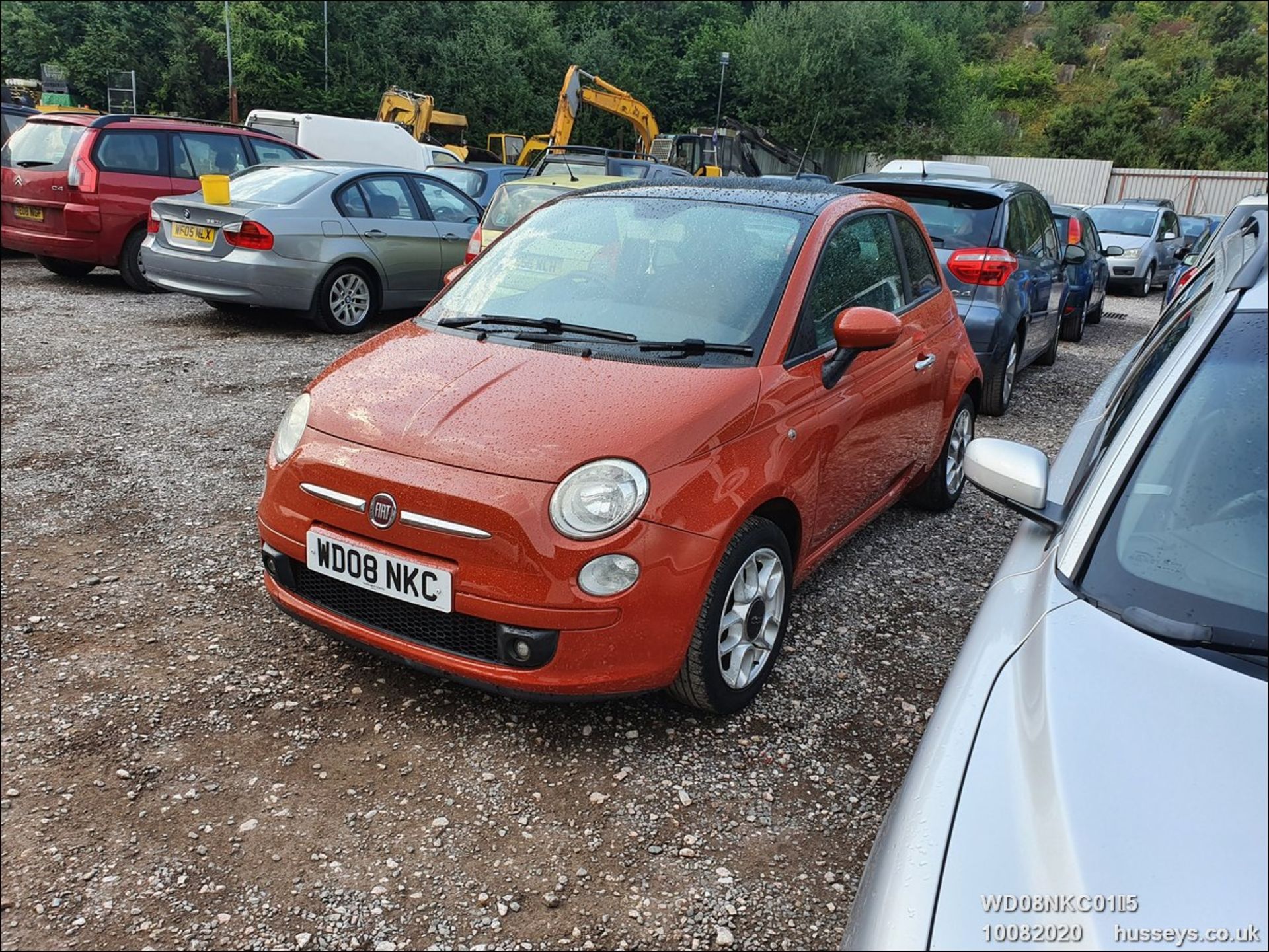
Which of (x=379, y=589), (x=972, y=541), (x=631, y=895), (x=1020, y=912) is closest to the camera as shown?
(x=1020, y=912)

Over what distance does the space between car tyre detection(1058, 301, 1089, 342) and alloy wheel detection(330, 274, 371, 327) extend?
24.8ft

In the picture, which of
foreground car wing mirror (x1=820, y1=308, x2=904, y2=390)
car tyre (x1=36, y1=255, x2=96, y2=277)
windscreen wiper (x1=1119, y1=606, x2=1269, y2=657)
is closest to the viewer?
windscreen wiper (x1=1119, y1=606, x2=1269, y2=657)

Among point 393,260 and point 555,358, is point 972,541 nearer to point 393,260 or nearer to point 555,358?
point 555,358

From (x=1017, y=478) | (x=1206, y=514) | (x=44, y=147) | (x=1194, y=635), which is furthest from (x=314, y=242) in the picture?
(x=1194, y=635)

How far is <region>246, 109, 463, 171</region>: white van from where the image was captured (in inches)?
637

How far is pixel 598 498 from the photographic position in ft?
8.89

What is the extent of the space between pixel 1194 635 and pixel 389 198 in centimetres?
886

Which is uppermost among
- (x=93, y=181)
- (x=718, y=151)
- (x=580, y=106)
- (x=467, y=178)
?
(x=580, y=106)

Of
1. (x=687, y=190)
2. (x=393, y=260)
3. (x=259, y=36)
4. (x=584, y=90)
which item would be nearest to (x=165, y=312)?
(x=393, y=260)

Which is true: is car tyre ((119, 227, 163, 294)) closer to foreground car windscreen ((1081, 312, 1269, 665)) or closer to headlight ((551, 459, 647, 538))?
headlight ((551, 459, 647, 538))

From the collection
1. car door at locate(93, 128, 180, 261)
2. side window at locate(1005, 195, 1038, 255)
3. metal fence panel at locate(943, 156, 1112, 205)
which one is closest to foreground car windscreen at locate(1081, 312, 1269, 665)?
side window at locate(1005, 195, 1038, 255)

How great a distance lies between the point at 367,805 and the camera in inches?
106

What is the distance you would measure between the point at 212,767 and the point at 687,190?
2805mm

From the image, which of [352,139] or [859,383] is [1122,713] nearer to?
[859,383]
